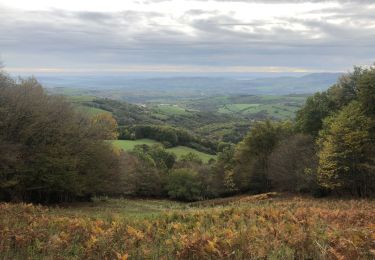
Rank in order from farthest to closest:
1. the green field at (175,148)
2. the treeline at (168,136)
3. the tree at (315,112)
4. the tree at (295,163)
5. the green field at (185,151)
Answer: the treeline at (168,136) < the green field at (185,151) < the green field at (175,148) < the tree at (315,112) < the tree at (295,163)

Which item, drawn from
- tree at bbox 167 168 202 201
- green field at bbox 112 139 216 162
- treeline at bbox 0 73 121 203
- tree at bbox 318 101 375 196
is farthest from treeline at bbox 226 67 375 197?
green field at bbox 112 139 216 162

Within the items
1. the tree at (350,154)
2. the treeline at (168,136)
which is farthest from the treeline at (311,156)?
the treeline at (168,136)

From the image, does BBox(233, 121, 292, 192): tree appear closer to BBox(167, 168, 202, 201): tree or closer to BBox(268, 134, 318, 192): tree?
BBox(268, 134, 318, 192): tree

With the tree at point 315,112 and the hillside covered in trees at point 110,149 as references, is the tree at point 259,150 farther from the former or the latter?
the tree at point 315,112

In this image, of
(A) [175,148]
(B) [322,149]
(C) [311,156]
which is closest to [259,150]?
(C) [311,156]

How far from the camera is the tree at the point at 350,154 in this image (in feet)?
128

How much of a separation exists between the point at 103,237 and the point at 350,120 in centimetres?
3591

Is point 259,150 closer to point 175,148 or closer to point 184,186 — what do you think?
point 184,186

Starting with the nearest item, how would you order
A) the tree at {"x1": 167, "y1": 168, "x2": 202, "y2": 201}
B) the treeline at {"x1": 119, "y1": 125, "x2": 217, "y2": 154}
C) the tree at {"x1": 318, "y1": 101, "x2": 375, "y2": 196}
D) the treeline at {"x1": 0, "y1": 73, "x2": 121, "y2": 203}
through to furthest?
the treeline at {"x1": 0, "y1": 73, "x2": 121, "y2": 203}, the tree at {"x1": 318, "y1": 101, "x2": 375, "y2": 196}, the tree at {"x1": 167, "y1": 168, "x2": 202, "y2": 201}, the treeline at {"x1": 119, "y1": 125, "x2": 217, "y2": 154}

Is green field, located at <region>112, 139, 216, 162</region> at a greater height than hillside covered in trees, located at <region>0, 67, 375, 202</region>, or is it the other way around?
hillside covered in trees, located at <region>0, 67, 375, 202</region>

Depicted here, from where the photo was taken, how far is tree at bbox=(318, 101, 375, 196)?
128ft

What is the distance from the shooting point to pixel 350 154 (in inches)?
1572

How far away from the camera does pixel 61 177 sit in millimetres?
36656

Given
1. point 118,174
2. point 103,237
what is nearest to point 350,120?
point 118,174
